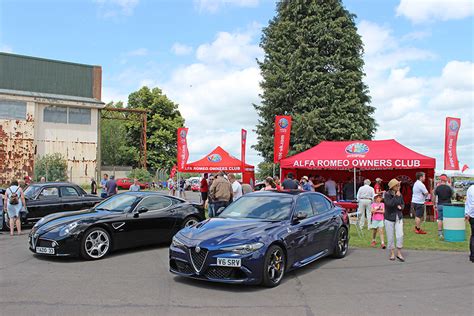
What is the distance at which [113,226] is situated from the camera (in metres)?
9.08

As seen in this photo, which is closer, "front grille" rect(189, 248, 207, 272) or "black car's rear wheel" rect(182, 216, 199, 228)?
"front grille" rect(189, 248, 207, 272)

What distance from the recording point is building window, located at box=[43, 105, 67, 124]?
42.2 metres

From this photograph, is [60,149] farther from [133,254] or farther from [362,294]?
[362,294]

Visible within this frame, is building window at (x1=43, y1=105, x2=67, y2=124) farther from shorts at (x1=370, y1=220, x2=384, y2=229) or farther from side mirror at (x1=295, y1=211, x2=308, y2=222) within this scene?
side mirror at (x1=295, y1=211, x2=308, y2=222)

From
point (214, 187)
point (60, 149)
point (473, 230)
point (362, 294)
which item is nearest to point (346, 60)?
point (214, 187)

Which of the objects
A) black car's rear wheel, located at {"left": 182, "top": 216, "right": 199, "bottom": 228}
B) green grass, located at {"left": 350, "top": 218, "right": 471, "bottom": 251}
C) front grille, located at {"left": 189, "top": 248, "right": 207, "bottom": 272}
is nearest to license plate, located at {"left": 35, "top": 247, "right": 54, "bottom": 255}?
black car's rear wheel, located at {"left": 182, "top": 216, "right": 199, "bottom": 228}

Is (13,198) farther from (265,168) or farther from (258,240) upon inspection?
(265,168)

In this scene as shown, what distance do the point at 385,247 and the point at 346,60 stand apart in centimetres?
2133

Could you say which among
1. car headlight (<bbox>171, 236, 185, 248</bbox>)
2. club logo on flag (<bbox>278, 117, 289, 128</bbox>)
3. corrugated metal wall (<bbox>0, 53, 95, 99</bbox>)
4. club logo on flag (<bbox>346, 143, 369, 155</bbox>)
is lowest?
car headlight (<bbox>171, 236, 185, 248</bbox>)

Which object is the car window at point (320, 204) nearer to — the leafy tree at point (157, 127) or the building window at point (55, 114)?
the building window at point (55, 114)

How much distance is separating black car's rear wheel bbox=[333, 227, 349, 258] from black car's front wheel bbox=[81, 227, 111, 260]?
15.2ft

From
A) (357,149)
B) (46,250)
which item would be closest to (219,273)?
(46,250)

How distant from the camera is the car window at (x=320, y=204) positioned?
8.57 metres

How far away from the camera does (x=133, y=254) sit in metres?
9.39
